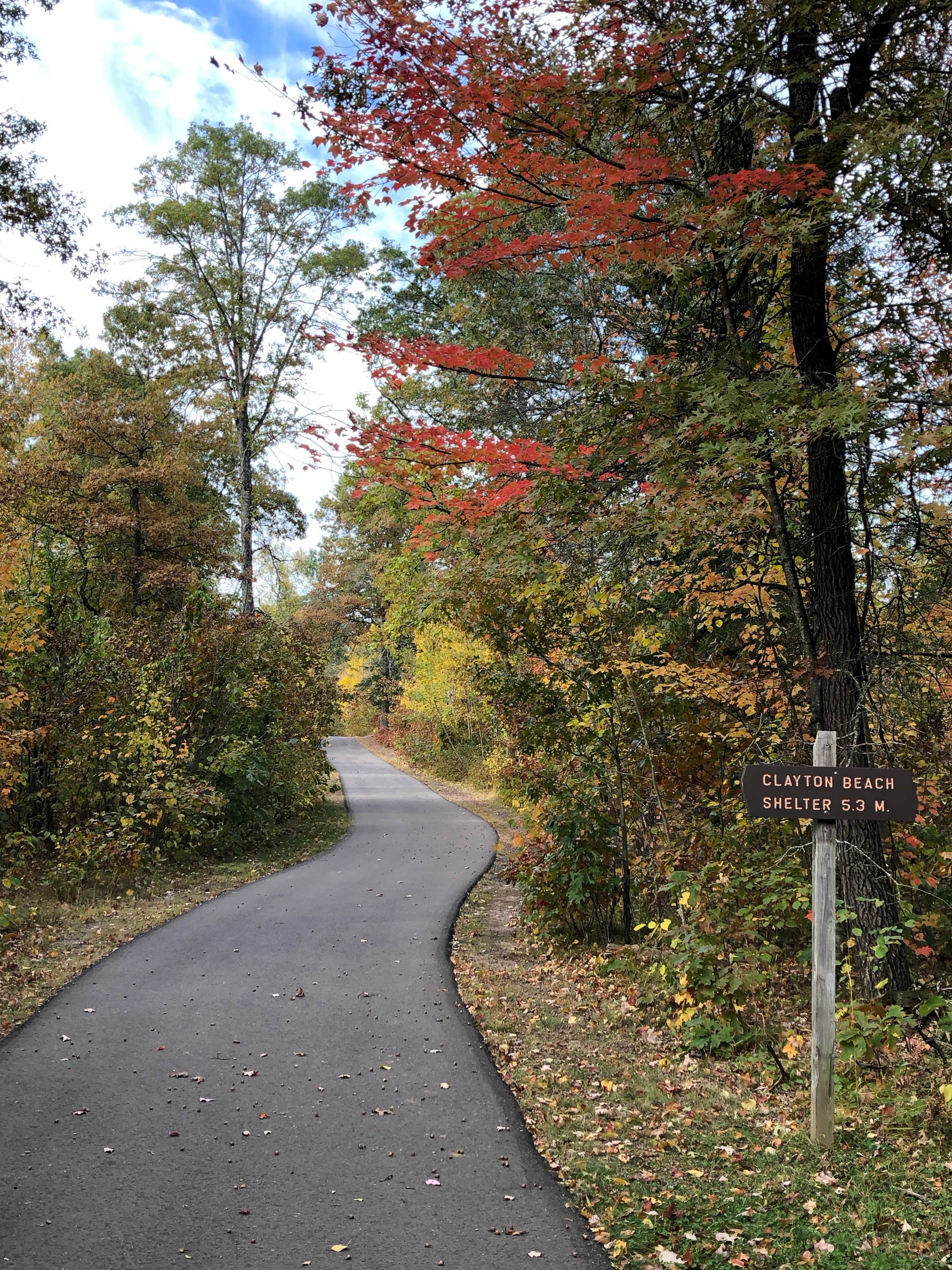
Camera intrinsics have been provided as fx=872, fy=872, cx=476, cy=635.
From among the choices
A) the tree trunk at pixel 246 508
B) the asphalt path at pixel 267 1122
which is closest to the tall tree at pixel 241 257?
the tree trunk at pixel 246 508

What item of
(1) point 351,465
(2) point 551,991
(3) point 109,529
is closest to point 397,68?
(1) point 351,465

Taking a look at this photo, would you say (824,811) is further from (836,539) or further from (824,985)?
(836,539)

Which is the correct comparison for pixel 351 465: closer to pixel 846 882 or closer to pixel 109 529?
pixel 846 882

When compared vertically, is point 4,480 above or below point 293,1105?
above

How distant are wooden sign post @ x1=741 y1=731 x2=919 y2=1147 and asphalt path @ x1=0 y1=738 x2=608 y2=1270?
1.49m

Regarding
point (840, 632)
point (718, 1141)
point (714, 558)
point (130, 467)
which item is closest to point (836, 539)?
point (840, 632)

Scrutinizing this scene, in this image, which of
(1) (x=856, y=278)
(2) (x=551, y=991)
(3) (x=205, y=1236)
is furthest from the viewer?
(2) (x=551, y=991)

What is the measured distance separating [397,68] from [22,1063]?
6673 mm

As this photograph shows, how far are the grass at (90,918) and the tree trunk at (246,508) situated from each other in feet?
22.1

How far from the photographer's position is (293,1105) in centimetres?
490

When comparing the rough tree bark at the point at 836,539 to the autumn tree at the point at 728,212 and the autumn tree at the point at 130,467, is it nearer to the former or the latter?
the autumn tree at the point at 728,212

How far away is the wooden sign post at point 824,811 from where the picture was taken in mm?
4414

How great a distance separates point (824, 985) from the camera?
14.6 ft

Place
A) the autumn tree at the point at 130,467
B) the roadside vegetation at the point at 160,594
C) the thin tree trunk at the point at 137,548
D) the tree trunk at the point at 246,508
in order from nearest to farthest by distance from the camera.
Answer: the roadside vegetation at the point at 160,594
the autumn tree at the point at 130,467
the thin tree trunk at the point at 137,548
the tree trunk at the point at 246,508
